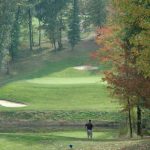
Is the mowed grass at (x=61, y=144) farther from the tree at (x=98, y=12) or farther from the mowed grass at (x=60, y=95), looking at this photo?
the tree at (x=98, y=12)

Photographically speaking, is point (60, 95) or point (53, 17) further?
point (53, 17)

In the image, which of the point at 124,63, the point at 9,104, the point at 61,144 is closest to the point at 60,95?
the point at 9,104

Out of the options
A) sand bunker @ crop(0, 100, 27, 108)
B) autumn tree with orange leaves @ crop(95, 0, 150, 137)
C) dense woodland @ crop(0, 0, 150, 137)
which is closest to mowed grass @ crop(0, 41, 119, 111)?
sand bunker @ crop(0, 100, 27, 108)

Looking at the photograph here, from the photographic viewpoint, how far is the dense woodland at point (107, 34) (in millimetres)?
20234

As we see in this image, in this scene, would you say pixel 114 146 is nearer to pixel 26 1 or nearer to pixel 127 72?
pixel 127 72

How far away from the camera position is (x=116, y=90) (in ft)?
105

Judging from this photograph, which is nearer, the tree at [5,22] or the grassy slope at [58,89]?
the grassy slope at [58,89]

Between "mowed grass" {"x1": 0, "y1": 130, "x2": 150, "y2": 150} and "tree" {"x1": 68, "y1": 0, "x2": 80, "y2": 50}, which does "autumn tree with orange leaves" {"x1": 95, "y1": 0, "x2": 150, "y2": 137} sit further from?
"tree" {"x1": 68, "y1": 0, "x2": 80, "y2": 50}

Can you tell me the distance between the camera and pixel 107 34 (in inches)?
1350

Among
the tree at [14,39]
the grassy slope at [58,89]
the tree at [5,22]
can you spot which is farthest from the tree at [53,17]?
the tree at [5,22]

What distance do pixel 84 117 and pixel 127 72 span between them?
17603mm

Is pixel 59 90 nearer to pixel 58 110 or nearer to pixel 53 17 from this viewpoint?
pixel 58 110

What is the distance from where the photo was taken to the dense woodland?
20.2m

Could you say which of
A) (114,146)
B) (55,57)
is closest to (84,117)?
(114,146)
